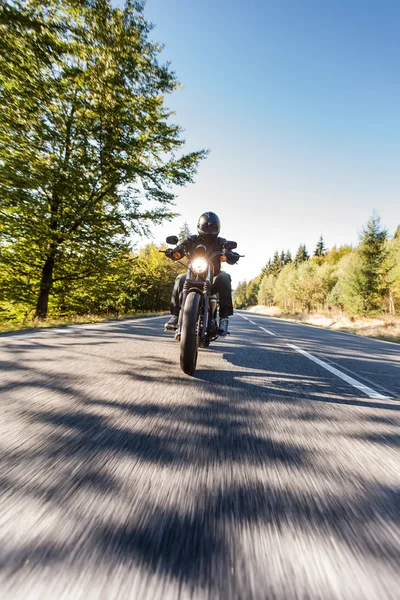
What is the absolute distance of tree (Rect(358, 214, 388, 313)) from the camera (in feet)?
107

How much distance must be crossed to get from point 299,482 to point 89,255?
417 inches

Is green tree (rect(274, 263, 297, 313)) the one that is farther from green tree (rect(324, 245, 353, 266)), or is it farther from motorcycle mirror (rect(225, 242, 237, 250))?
motorcycle mirror (rect(225, 242, 237, 250))

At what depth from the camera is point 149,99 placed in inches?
455

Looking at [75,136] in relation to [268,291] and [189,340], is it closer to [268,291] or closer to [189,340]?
[189,340]

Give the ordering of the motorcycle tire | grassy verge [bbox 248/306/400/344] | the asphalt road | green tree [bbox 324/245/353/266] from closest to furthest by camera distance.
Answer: the asphalt road
the motorcycle tire
grassy verge [bbox 248/306/400/344]
green tree [bbox 324/245/353/266]

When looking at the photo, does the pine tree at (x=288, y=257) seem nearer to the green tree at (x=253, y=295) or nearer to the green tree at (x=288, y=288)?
the green tree at (x=253, y=295)

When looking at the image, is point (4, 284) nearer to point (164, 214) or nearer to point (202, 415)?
point (164, 214)

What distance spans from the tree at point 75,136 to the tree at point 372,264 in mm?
27927

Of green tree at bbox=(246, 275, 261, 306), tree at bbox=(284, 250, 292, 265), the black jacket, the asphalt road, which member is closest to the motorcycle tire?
the asphalt road

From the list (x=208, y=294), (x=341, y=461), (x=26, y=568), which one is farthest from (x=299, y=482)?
(x=208, y=294)

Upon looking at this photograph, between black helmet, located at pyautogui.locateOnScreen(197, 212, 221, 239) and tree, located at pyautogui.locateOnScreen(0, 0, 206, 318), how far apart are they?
525 centimetres

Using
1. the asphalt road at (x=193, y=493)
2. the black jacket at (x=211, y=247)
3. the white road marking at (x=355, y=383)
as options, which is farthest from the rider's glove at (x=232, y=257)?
the asphalt road at (x=193, y=493)

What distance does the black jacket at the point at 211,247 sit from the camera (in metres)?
3.96

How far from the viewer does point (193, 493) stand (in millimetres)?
1052
